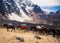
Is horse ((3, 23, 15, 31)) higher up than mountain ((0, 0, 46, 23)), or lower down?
lower down

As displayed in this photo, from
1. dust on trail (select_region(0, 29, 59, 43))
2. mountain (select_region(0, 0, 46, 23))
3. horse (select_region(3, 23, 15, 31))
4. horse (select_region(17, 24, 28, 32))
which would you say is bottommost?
dust on trail (select_region(0, 29, 59, 43))

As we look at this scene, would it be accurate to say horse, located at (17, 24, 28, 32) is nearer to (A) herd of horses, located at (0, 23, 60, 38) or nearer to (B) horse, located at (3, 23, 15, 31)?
(A) herd of horses, located at (0, 23, 60, 38)

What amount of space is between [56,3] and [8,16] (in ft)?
3.24

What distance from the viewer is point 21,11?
3.64m

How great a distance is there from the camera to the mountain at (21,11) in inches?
140

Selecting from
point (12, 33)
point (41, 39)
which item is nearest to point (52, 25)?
point (41, 39)

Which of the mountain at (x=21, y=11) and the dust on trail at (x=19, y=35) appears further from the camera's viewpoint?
the mountain at (x=21, y=11)

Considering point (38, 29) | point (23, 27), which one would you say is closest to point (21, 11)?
point (23, 27)

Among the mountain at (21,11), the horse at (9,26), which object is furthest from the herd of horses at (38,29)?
the mountain at (21,11)

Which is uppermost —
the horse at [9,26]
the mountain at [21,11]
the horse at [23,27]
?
the mountain at [21,11]

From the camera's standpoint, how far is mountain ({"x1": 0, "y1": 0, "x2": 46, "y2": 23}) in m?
3.55

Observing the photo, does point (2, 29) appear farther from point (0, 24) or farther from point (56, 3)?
point (56, 3)

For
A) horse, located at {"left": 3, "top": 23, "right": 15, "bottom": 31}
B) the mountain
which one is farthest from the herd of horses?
the mountain

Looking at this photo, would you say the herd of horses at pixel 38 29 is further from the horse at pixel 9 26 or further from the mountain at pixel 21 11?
the mountain at pixel 21 11
